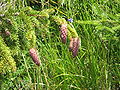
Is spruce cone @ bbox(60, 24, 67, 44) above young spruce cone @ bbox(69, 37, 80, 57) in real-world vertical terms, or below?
above

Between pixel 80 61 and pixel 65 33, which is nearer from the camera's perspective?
pixel 65 33

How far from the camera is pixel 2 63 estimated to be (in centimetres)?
99

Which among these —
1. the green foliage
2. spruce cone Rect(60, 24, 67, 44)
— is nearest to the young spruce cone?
spruce cone Rect(60, 24, 67, 44)

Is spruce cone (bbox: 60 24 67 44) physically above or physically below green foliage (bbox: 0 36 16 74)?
above

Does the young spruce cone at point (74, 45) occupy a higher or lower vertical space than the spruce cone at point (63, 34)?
lower

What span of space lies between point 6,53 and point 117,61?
1221 millimetres

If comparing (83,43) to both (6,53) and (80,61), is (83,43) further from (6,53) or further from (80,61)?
(6,53)

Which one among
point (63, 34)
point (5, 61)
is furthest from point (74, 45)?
point (5, 61)

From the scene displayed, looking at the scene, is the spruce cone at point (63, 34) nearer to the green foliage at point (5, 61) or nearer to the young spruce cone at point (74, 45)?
the young spruce cone at point (74, 45)

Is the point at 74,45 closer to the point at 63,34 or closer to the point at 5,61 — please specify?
the point at 63,34

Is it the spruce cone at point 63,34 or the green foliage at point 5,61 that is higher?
the spruce cone at point 63,34

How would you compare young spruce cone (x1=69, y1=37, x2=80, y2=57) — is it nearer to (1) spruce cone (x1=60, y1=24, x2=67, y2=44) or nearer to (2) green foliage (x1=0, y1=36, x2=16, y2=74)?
(1) spruce cone (x1=60, y1=24, x2=67, y2=44)

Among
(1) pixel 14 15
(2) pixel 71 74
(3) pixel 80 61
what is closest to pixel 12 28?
(1) pixel 14 15

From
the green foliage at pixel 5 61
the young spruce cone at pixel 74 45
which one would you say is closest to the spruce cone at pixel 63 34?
the young spruce cone at pixel 74 45
